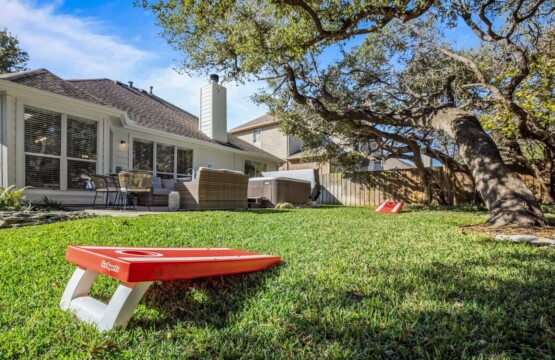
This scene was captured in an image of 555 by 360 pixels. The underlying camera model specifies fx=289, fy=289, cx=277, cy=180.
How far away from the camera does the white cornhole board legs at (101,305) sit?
53.0 inches

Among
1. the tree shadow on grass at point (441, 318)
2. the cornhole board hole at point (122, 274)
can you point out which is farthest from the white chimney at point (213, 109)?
the tree shadow on grass at point (441, 318)

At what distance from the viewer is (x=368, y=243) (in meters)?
3.06

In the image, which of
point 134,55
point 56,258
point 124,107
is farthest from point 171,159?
point 56,258

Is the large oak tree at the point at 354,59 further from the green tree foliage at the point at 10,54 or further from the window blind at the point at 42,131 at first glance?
the green tree foliage at the point at 10,54

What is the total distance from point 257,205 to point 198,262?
817 cm

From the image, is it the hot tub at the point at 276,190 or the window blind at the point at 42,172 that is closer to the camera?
the window blind at the point at 42,172

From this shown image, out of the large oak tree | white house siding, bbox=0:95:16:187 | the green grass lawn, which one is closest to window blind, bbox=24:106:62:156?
white house siding, bbox=0:95:16:187

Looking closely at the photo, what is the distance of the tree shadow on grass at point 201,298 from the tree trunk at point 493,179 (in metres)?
3.79

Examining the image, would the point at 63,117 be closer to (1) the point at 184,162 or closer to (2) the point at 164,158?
(2) the point at 164,158

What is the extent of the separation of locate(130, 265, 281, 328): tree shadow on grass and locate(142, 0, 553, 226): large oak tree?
392 cm

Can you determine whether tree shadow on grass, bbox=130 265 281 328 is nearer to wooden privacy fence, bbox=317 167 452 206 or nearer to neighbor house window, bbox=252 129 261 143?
wooden privacy fence, bbox=317 167 452 206

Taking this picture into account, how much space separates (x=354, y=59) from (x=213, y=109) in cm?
612

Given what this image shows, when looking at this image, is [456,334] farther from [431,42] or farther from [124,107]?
[124,107]

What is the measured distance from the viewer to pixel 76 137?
7617 millimetres
